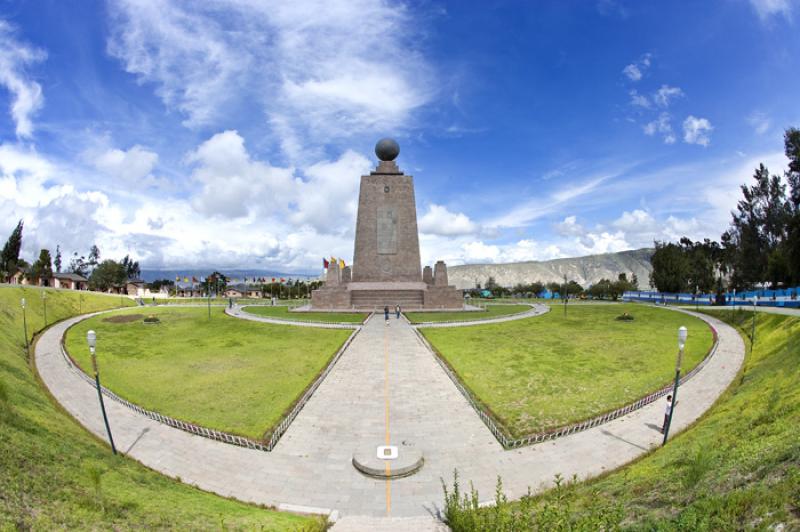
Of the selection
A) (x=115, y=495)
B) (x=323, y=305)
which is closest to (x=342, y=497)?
(x=115, y=495)

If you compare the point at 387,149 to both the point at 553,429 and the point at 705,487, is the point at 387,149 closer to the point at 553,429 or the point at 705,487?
the point at 553,429

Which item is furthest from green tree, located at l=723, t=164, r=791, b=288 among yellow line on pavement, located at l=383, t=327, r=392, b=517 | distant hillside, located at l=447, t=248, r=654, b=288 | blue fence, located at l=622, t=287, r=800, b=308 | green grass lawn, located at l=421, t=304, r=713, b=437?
distant hillside, located at l=447, t=248, r=654, b=288

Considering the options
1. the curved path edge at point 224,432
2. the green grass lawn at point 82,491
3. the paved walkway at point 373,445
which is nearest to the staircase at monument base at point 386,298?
the curved path edge at point 224,432

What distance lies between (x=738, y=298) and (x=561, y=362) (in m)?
34.1

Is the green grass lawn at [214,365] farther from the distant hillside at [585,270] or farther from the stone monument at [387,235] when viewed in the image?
the distant hillside at [585,270]

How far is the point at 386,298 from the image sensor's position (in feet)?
131

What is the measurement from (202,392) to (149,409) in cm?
183

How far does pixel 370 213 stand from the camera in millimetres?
43938

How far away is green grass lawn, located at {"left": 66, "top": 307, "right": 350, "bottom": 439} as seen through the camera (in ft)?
40.2

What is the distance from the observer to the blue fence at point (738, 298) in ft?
99.2

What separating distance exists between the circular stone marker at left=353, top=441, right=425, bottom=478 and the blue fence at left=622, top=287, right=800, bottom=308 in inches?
861

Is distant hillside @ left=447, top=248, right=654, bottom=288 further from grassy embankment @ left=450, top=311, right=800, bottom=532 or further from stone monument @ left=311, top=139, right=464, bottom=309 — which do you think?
grassy embankment @ left=450, top=311, right=800, bottom=532

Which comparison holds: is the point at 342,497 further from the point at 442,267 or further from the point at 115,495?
the point at 442,267

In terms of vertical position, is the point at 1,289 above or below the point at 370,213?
below
